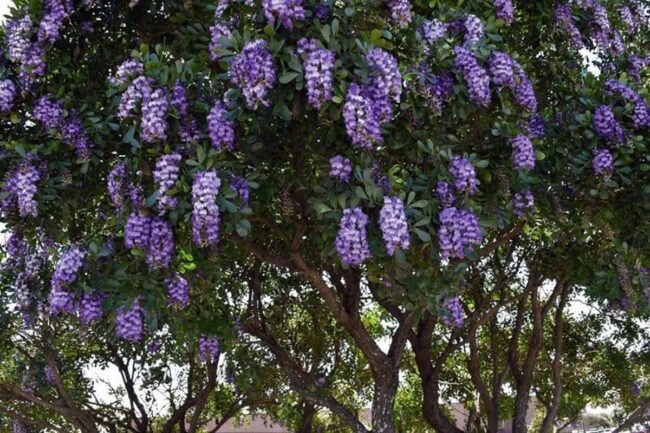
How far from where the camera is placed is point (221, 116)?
15.9 ft

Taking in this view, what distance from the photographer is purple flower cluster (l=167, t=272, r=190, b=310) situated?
5.16 metres

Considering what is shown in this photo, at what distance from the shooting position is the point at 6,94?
5395 mm

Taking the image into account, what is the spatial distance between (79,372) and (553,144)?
8373 mm

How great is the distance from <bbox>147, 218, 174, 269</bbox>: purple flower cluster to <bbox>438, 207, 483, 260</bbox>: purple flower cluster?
66.3 inches

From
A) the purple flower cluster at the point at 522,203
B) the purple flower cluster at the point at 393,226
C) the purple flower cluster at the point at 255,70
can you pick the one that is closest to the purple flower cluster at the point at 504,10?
the purple flower cluster at the point at 522,203

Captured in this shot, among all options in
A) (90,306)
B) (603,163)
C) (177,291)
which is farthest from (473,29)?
(90,306)

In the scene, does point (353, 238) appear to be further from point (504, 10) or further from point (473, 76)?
point (504, 10)

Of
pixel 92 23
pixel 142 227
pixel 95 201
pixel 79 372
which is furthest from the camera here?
pixel 79 372

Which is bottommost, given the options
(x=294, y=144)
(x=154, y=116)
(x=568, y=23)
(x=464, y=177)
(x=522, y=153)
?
(x=464, y=177)

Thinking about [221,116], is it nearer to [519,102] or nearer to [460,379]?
[519,102]

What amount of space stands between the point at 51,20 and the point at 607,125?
404 centimetres

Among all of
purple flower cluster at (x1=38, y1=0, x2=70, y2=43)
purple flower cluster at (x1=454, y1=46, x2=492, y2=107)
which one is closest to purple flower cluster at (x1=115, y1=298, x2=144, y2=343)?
purple flower cluster at (x1=38, y1=0, x2=70, y2=43)

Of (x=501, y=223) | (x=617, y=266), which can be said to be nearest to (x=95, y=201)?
(x=501, y=223)

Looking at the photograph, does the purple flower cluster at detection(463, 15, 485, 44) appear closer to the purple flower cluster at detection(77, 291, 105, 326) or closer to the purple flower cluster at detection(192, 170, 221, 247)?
the purple flower cluster at detection(192, 170, 221, 247)
